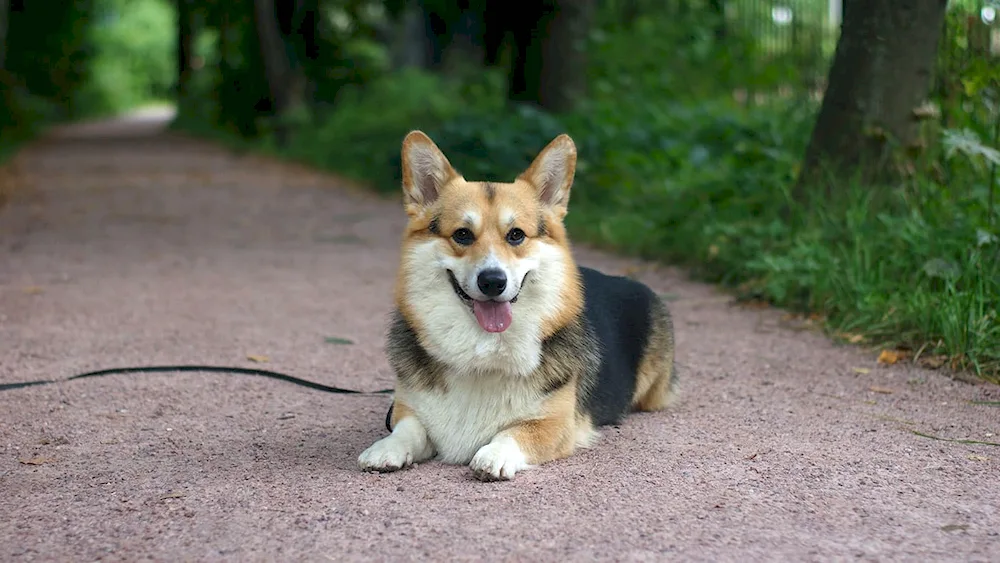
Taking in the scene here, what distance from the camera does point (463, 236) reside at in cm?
389

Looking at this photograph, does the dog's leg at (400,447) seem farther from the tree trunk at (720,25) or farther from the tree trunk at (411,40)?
the tree trunk at (411,40)

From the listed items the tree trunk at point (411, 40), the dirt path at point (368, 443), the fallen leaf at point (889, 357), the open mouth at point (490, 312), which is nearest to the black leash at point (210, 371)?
the dirt path at point (368, 443)

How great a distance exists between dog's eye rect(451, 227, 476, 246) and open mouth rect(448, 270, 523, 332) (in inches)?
4.9

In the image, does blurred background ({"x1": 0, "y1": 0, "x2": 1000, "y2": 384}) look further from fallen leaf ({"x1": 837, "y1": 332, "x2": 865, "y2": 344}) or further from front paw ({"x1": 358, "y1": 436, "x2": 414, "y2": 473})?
front paw ({"x1": 358, "y1": 436, "x2": 414, "y2": 473})

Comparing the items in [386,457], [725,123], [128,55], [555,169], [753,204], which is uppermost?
[555,169]

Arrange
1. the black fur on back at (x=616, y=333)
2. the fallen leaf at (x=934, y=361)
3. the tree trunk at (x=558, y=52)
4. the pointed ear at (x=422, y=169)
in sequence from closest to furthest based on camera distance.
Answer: the pointed ear at (x=422, y=169) < the black fur on back at (x=616, y=333) < the fallen leaf at (x=934, y=361) < the tree trunk at (x=558, y=52)

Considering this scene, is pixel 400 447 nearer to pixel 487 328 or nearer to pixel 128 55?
pixel 487 328

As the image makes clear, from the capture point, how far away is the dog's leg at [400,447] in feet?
12.5

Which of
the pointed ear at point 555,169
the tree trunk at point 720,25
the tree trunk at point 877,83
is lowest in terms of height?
the pointed ear at point 555,169

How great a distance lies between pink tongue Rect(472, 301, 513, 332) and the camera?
3.80 metres

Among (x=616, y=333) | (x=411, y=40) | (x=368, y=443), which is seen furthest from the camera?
(x=411, y=40)

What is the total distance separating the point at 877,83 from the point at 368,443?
457 cm

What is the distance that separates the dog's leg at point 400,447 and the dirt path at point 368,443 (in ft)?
0.23

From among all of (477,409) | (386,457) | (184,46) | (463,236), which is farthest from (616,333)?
(184,46)
